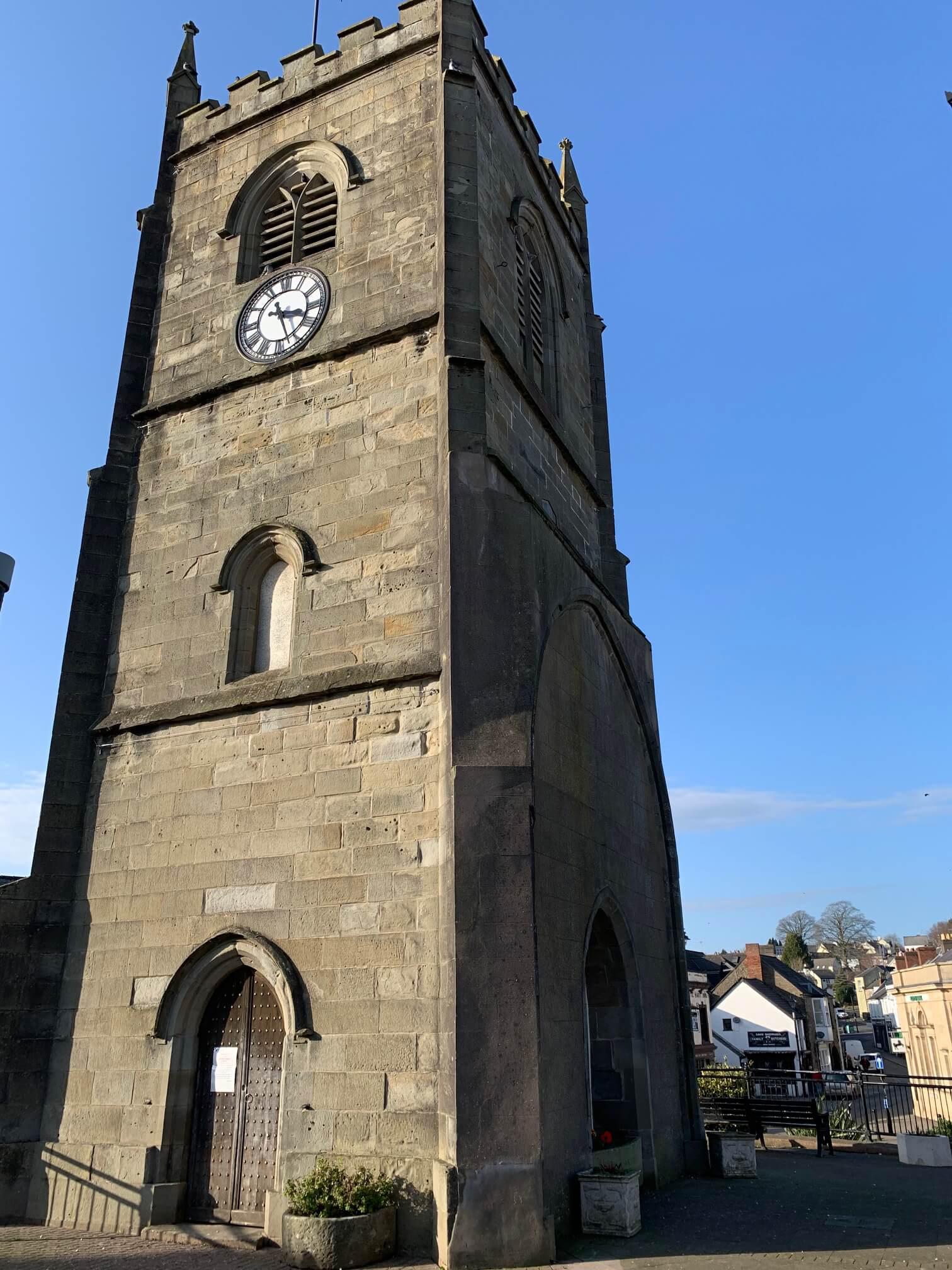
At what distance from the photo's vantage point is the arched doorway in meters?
11.0

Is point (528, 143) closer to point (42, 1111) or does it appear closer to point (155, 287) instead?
point (155, 287)

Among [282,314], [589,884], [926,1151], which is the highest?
[282,314]

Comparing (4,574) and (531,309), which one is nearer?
(4,574)

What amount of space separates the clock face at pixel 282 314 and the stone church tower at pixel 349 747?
0.22ft

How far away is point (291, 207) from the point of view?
13.4 metres

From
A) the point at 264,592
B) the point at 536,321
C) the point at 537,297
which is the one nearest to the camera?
the point at 264,592

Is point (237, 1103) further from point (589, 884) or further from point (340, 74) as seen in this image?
point (340, 74)

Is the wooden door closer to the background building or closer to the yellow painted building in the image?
the yellow painted building

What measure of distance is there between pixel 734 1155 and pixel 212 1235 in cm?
649

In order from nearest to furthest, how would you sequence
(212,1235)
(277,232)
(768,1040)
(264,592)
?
(212,1235)
(264,592)
(277,232)
(768,1040)

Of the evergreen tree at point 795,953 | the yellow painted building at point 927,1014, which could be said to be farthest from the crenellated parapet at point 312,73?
the evergreen tree at point 795,953

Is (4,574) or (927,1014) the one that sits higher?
(4,574)

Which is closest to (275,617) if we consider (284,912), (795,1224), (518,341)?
(284,912)

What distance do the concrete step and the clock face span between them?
9.46m
